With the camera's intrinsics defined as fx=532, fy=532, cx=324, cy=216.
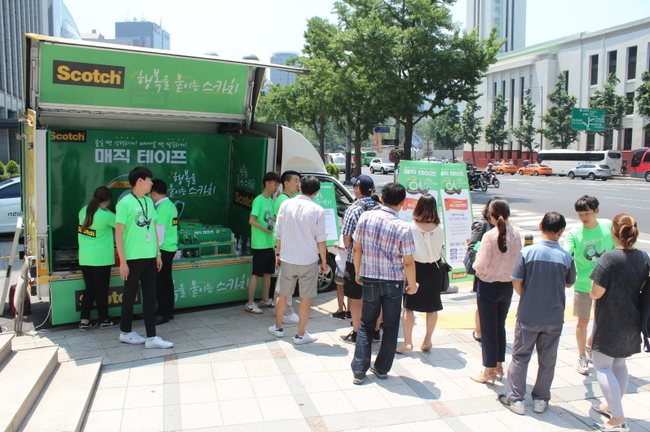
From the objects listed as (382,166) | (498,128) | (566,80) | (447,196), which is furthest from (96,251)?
(498,128)

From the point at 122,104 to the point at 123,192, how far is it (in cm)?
148

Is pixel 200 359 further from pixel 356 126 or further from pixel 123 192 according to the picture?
pixel 356 126

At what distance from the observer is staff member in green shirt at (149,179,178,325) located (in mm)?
5844

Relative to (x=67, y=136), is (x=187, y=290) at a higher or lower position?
lower

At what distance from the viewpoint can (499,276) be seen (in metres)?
4.31

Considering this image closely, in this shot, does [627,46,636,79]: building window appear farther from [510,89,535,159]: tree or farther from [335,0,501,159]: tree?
[335,0,501,159]: tree

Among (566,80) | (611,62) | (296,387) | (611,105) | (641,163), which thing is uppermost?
(611,62)

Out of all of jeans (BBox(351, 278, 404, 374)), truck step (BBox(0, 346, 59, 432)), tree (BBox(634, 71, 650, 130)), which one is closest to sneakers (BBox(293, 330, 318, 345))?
jeans (BBox(351, 278, 404, 374))

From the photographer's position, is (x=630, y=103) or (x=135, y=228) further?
(x=630, y=103)

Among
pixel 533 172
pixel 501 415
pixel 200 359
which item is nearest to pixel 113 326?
pixel 200 359

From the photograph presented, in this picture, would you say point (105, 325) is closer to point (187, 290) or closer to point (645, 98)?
point (187, 290)

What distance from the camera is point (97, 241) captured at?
5.52 meters

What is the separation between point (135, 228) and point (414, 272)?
2609mm

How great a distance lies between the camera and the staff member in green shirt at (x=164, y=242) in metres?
5.84
